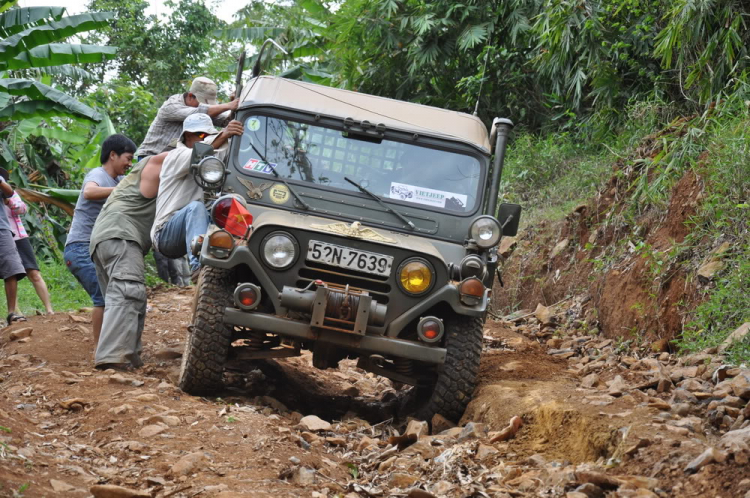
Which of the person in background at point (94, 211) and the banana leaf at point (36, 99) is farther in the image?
the banana leaf at point (36, 99)

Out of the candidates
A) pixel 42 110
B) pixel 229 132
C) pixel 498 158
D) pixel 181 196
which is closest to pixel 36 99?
pixel 42 110

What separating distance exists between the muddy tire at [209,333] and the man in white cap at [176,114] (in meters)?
2.31

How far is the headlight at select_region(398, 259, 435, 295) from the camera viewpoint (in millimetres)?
5453

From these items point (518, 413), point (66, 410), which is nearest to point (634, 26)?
point (518, 413)

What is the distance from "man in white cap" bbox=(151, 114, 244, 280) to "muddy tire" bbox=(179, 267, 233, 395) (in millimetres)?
413

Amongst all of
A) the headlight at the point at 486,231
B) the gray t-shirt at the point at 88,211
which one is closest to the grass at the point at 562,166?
the headlight at the point at 486,231

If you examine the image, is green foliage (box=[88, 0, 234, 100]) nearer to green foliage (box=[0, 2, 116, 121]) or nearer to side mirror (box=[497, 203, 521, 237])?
green foliage (box=[0, 2, 116, 121])

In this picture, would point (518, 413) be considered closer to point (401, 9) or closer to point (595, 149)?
point (595, 149)

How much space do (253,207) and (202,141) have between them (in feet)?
2.53

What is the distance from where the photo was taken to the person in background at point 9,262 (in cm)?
835

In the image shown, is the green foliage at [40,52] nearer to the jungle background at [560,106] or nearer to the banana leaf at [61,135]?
the jungle background at [560,106]

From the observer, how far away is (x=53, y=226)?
1428cm

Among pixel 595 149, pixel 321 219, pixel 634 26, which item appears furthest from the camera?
pixel 595 149

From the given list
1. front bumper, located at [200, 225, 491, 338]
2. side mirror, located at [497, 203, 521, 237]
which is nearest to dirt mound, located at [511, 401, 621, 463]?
front bumper, located at [200, 225, 491, 338]
